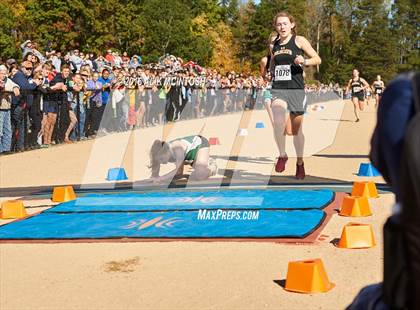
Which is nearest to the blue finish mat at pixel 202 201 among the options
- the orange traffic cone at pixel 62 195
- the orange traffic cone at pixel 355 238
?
the orange traffic cone at pixel 62 195

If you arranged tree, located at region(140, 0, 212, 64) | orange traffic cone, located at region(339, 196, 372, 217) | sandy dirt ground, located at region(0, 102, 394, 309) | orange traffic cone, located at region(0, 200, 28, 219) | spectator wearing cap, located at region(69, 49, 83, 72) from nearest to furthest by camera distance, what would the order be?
sandy dirt ground, located at region(0, 102, 394, 309)
orange traffic cone, located at region(339, 196, 372, 217)
orange traffic cone, located at region(0, 200, 28, 219)
spectator wearing cap, located at region(69, 49, 83, 72)
tree, located at region(140, 0, 212, 64)

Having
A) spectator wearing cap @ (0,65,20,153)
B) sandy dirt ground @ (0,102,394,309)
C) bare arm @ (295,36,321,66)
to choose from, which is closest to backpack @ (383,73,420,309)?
sandy dirt ground @ (0,102,394,309)

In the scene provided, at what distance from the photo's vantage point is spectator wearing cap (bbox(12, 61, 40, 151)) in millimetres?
15154

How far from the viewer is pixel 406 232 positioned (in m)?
1.75

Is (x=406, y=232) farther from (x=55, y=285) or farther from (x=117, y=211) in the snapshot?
(x=117, y=211)

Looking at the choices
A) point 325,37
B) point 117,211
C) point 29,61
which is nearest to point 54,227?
point 117,211

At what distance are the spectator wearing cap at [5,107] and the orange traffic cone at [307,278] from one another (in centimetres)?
1114

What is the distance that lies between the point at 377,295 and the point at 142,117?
20905 millimetres

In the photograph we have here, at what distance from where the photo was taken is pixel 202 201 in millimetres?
7949

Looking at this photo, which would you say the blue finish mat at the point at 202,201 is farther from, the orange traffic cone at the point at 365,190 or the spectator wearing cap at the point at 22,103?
the spectator wearing cap at the point at 22,103

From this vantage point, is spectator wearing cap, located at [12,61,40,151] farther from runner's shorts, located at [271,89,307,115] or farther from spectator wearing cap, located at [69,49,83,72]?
runner's shorts, located at [271,89,307,115]

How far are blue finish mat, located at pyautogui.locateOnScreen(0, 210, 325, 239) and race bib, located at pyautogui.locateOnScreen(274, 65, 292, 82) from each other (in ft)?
10.5

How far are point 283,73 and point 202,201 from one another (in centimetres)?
279

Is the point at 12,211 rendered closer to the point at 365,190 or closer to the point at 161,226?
the point at 161,226
